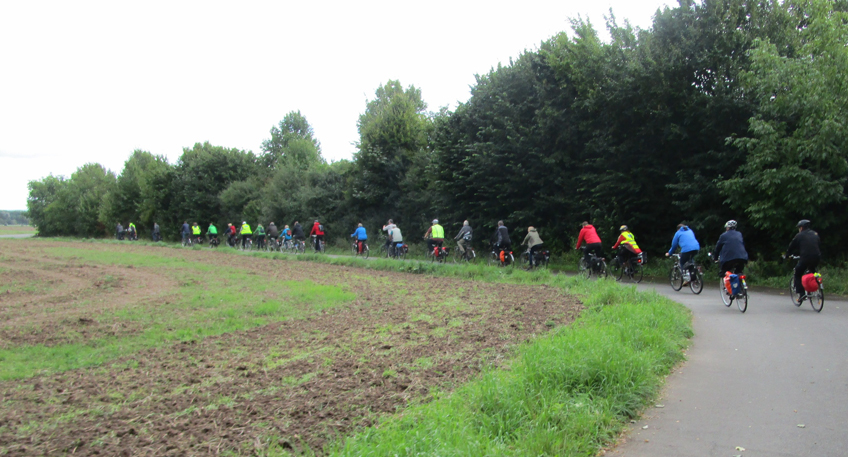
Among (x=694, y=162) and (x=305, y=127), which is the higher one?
(x=305, y=127)

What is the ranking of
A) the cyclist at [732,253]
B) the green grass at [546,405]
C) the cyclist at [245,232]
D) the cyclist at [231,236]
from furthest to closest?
the cyclist at [231,236] → the cyclist at [245,232] → the cyclist at [732,253] → the green grass at [546,405]

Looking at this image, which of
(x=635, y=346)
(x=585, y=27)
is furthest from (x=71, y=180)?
(x=635, y=346)

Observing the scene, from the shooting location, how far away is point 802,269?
11.2m

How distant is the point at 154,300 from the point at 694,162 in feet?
52.0

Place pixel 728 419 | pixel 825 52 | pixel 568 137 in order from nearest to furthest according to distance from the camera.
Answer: pixel 728 419 → pixel 825 52 → pixel 568 137

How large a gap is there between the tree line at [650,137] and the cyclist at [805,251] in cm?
370

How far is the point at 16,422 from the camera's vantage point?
5.25 metres

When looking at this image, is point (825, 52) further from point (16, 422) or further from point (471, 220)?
point (16, 422)

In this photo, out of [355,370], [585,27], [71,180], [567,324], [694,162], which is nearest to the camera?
[355,370]

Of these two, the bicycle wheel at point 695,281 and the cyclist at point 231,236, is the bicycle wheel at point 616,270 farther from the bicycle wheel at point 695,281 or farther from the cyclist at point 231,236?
the cyclist at point 231,236

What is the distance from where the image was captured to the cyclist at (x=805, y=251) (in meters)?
10.9

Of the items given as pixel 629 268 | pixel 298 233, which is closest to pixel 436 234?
pixel 629 268

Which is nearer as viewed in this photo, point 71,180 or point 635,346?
point 635,346

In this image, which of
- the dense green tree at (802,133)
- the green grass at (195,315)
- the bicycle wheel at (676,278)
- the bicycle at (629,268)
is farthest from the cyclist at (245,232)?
the dense green tree at (802,133)
